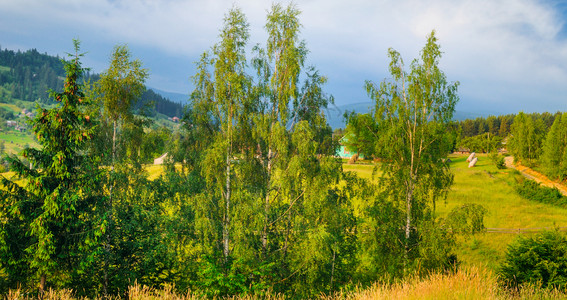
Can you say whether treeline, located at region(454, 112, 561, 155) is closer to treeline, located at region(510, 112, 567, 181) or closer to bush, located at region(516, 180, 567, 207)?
treeline, located at region(510, 112, 567, 181)

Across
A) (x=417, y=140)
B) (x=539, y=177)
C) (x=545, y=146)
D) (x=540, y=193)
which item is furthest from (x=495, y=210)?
(x=417, y=140)

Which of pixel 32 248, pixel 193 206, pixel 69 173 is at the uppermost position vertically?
pixel 69 173

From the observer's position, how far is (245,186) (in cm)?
1819

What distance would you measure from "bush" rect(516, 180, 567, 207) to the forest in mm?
38154

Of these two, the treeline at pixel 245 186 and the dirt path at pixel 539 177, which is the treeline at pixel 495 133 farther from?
the treeline at pixel 245 186

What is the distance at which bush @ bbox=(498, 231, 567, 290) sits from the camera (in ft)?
61.5

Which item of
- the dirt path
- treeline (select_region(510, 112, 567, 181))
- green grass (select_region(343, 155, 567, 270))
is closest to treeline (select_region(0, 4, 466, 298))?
green grass (select_region(343, 155, 567, 270))

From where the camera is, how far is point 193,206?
18.1 metres

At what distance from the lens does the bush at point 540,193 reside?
163ft

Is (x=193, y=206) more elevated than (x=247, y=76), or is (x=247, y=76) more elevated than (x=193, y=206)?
(x=247, y=76)

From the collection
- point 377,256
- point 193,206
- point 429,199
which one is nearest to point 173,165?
point 193,206

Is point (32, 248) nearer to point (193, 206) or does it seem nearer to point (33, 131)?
point (33, 131)

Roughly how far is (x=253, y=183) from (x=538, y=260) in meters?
16.4

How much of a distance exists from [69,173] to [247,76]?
953 centimetres
